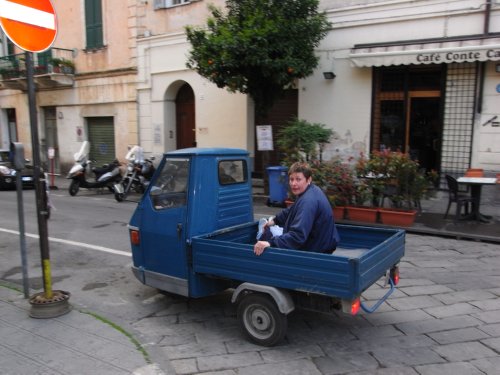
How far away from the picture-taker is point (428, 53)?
9859 mm

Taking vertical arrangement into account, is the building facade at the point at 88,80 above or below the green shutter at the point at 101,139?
above

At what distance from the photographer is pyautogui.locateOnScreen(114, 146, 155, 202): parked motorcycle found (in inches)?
488

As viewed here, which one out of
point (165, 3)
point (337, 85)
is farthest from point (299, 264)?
point (165, 3)

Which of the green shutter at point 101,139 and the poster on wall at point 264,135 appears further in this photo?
the green shutter at point 101,139

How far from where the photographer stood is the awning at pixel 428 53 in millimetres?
9203

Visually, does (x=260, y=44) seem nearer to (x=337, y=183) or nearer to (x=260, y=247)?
(x=337, y=183)

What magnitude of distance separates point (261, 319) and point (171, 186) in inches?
62.2

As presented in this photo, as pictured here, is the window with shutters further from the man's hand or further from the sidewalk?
the man's hand

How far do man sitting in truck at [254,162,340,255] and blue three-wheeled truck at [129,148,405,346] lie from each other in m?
0.29

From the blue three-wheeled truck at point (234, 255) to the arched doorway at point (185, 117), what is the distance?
1131 cm

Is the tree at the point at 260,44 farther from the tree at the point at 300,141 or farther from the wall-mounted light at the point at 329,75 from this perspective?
the tree at the point at 300,141

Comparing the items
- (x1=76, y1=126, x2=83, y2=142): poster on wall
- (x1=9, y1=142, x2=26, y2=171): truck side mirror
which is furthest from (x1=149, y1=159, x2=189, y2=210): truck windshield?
(x1=76, y1=126, x2=83, y2=142): poster on wall

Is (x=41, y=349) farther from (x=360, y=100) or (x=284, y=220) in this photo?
(x=360, y=100)

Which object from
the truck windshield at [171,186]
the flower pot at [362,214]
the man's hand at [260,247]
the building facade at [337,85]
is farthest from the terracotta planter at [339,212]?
the man's hand at [260,247]
